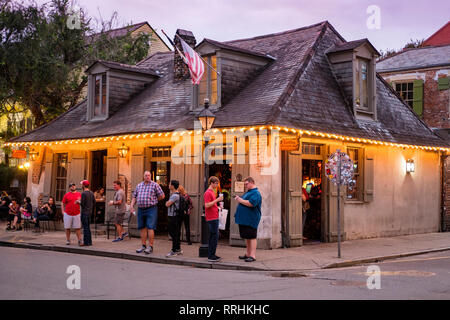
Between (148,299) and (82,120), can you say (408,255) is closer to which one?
(148,299)

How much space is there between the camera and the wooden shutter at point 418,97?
23.0m

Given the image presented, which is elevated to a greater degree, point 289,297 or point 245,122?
point 245,122

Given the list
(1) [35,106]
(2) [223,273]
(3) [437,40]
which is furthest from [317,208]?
(3) [437,40]

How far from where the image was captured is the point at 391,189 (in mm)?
17922

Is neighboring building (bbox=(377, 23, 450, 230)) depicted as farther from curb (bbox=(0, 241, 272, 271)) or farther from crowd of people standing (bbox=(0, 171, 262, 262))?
curb (bbox=(0, 241, 272, 271))

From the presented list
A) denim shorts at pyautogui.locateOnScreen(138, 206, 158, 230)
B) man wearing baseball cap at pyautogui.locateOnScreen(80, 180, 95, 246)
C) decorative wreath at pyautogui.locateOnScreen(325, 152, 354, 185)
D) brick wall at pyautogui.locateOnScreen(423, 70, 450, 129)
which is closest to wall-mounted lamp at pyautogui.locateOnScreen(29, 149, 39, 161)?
man wearing baseball cap at pyautogui.locateOnScreen(80, 180, 95, 246)

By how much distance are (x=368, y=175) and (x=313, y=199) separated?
6.96 feet

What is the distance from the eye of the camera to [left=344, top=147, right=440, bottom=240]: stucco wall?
16.7 metres

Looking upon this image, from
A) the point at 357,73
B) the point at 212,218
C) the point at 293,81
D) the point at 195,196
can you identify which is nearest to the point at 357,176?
the point at 357,73

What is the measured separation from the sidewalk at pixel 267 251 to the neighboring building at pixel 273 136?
84 cm

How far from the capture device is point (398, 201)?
1823 centimetres

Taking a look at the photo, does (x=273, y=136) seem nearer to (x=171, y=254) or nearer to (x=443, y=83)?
(x=171, y=254)

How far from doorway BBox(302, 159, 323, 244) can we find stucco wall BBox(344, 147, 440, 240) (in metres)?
0.84

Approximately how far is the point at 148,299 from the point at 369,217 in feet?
37.7
